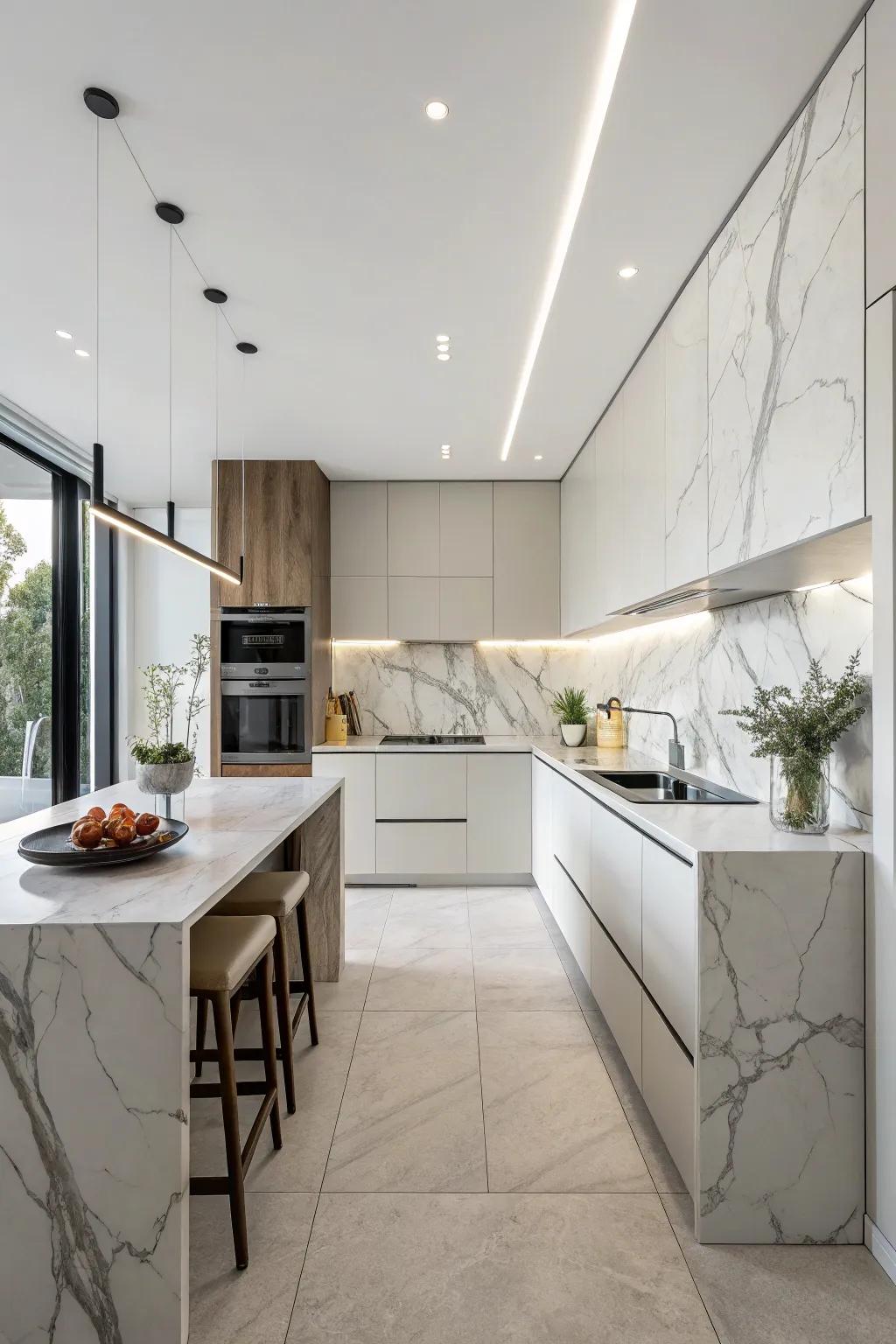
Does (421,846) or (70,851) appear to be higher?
(70,851)

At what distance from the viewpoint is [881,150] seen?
1368 millimetres

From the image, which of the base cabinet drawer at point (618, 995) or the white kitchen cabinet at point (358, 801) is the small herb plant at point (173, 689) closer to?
the white kitchen cabinet at point (358, 801)

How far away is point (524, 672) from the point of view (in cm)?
509

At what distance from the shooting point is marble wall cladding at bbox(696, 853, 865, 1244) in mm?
1597

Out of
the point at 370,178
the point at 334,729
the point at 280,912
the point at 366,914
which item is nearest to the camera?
the point at 370,178

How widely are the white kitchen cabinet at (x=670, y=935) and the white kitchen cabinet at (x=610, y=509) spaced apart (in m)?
1.47

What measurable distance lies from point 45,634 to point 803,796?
4244 millimetres

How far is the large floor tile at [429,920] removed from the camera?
11.5ft

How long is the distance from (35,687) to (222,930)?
3126 mm

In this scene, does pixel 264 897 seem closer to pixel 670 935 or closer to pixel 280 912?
pixel 280 912

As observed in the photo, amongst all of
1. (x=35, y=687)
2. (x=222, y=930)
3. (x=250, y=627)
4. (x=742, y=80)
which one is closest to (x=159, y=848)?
(x=222, y=930)

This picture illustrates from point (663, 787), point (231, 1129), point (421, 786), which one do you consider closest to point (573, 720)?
point (421, 786)

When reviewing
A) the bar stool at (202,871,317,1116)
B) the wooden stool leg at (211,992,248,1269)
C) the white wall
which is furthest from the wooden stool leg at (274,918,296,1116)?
the white wall

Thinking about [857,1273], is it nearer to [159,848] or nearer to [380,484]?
[159,848]
